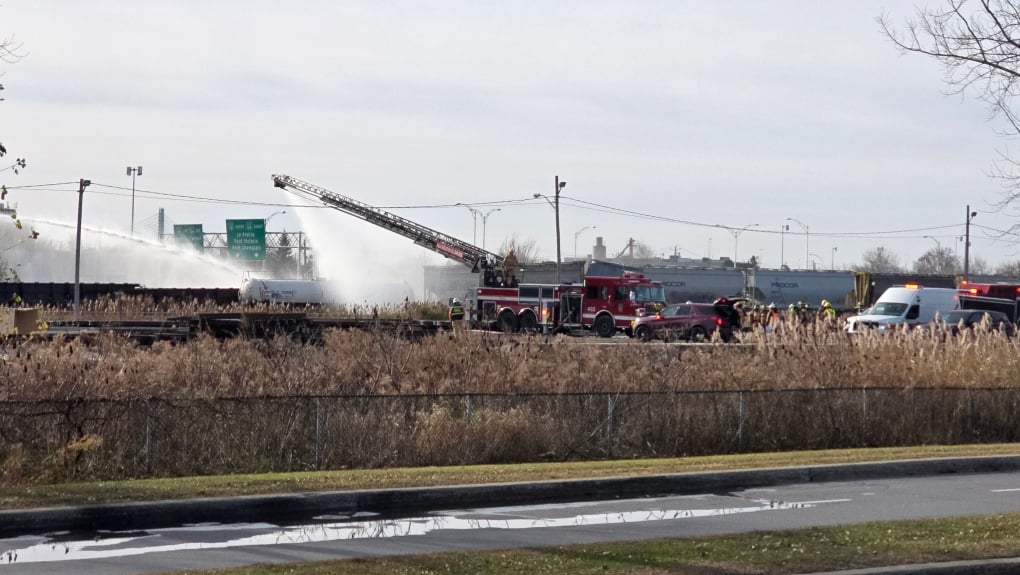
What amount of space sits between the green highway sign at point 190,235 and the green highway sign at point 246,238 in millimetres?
9231

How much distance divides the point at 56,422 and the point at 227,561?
7050mm

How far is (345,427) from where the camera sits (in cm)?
1722

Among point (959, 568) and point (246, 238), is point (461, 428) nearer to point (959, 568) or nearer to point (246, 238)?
point (959, 568)

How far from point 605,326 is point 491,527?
127 ft

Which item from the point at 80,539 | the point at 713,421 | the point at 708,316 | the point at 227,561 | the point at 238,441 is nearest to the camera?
the point at 227,561

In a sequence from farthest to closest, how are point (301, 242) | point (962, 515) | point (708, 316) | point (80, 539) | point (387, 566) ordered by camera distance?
1. point (301, 242)
2. point (708, 316)
3. point (962, 515)
4. point (80, 539)
5. point (387, 566)

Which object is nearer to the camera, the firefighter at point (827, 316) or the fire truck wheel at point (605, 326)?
the firefighter at point (827, 316)

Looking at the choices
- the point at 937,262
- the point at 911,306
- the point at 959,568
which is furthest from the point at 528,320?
the point at 937,262

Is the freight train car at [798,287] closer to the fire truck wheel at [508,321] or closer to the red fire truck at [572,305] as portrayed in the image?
the red fire truck at [572,305]

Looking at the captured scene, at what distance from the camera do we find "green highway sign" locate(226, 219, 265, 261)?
75.2 m

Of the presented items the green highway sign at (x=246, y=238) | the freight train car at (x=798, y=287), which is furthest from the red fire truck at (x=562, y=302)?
the freight train car at (x=798, y=287)

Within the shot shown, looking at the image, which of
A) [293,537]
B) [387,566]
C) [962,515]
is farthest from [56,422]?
[962,515]

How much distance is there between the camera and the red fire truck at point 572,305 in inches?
1960

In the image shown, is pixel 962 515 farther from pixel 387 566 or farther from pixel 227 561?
pixel 227 561
